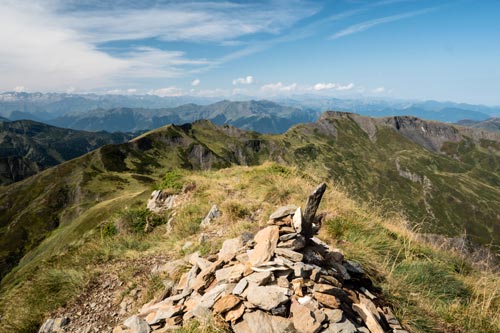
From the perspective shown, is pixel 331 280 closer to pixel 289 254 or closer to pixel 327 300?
pixel 327 300

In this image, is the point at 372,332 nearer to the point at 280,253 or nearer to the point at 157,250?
the point at 280,253

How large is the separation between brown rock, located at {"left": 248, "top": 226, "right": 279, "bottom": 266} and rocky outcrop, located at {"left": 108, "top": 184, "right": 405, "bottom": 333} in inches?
0.8

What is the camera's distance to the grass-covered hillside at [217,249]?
6648mm

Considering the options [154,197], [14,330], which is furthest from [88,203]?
[14,330]

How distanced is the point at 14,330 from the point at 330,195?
38.4 ft

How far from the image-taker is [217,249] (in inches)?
353

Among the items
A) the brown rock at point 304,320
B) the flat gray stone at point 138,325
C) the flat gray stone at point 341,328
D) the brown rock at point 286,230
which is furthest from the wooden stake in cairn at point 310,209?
the flat gray stone at point 138,325

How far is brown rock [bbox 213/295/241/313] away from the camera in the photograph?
5.10 metres

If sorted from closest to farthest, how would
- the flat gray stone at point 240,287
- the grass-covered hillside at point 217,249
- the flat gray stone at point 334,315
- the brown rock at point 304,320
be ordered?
the brown rock at point 304,320 < the flat gray stone at point 334,315 < the flat gray stone at point 240,287 < the grass-covered hillside at point 217,249

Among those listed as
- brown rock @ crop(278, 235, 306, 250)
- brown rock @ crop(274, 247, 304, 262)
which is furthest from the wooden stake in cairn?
brown rock @ crop(274, 247, 304, 262)

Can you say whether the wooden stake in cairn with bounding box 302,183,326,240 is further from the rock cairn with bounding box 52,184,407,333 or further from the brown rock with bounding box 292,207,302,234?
the brown rock with bounding box 292,207,302,234

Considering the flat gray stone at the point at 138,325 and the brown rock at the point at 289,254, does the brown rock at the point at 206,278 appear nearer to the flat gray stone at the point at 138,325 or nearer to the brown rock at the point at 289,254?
the flat gray stone at the point at 138,325

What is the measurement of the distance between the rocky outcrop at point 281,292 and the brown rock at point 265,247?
2 centimetres

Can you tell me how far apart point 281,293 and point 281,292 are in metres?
0.03
